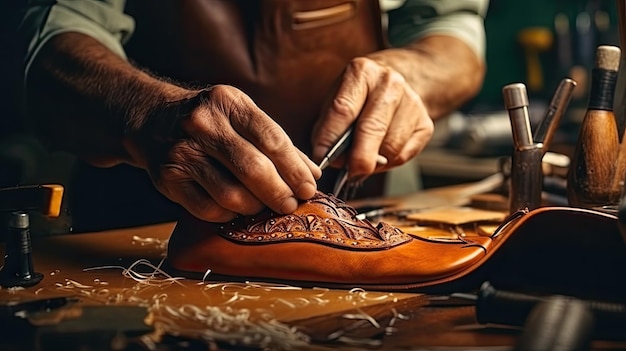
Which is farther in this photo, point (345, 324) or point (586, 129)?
point (586, 129)

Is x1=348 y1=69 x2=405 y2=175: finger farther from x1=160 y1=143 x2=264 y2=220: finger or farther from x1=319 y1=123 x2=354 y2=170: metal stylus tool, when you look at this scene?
x1=160 y1=143 x2=264 y2=220: finger

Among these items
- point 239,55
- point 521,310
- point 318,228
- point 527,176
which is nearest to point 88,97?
point 239,55

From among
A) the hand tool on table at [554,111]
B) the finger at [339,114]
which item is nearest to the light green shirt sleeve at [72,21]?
the finger at [339,114]

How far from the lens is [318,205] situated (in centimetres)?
106

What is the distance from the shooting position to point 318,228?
1.03 m

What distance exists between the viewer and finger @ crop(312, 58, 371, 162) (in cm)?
135

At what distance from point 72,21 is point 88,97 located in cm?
21

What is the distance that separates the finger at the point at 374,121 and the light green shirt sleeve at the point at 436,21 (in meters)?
0.57

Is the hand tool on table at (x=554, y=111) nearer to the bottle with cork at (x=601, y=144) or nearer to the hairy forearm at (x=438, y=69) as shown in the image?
the bottle with cork at (x=601, y=144)

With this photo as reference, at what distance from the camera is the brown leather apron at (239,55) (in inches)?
67.6

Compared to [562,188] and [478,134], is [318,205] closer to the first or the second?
[562,188]

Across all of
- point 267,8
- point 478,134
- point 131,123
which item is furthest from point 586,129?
point 478,134

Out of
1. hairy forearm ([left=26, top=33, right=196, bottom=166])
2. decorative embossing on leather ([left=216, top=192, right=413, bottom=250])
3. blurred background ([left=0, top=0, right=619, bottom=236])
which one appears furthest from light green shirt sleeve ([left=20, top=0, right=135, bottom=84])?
blurred background ([left=0, top=0, right=619, bottom=236])

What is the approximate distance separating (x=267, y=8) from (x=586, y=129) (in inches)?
29.6
